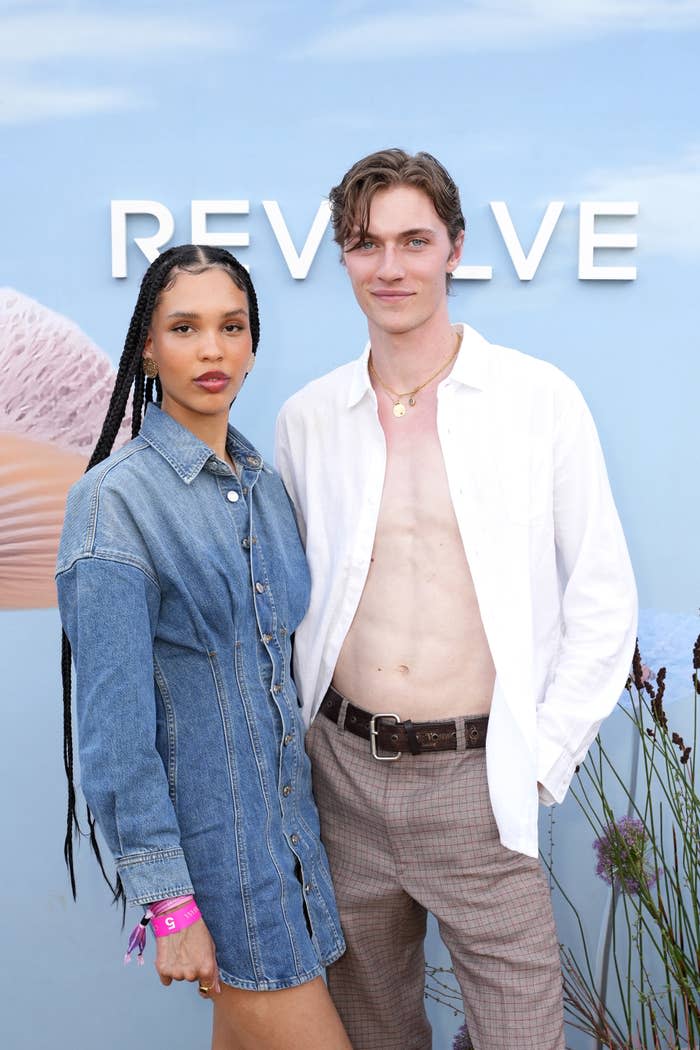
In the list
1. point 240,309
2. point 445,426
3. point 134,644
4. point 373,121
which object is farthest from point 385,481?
point 373,121

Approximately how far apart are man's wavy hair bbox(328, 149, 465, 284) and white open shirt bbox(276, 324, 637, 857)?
0.28 meters

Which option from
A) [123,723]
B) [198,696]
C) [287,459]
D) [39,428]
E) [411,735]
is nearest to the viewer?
[123,723]

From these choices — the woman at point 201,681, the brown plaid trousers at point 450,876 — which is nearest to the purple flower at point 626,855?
the brown plaid trousers at point 450,876

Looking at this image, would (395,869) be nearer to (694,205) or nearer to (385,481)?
(385,481)

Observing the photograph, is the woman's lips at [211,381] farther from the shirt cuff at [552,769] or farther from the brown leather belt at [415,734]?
the shirt cuff at [552,769]

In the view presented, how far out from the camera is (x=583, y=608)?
2174 millimetres

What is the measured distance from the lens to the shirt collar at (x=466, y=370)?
2.20 meters

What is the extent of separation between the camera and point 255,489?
2.08m

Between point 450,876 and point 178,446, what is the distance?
0.98 m

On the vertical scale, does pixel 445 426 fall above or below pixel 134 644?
above

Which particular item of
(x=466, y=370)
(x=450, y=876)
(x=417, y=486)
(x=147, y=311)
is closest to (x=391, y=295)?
(x=466, y=370)

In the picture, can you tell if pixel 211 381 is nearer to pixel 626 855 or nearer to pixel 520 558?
pixel 520 558

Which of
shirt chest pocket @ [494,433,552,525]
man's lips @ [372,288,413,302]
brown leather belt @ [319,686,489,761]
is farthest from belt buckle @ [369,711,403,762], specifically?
man's lips @ [372,288,413,302]

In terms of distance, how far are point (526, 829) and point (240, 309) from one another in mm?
1097
